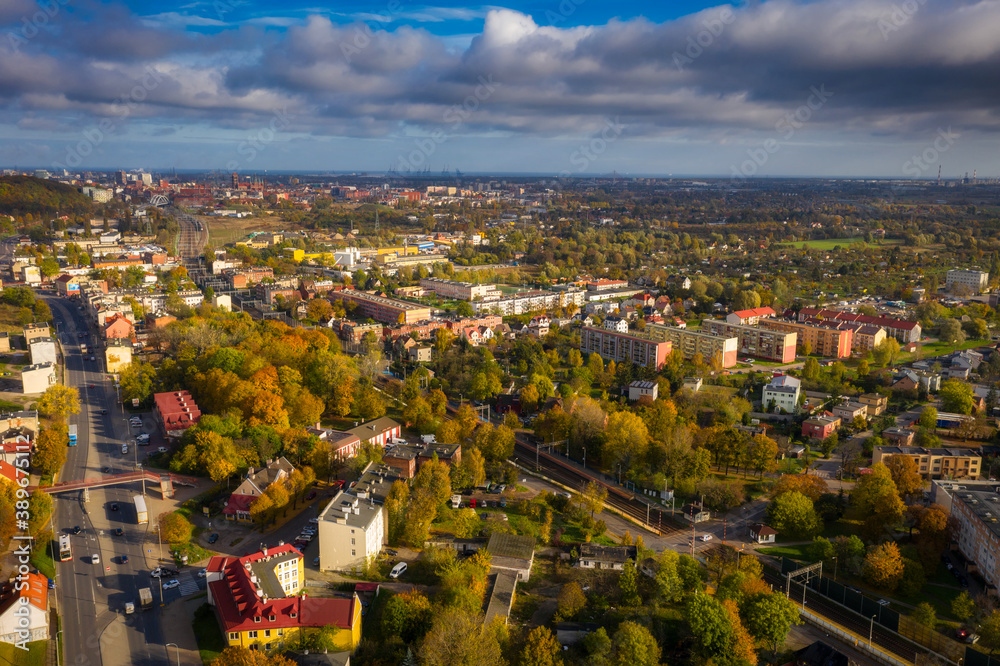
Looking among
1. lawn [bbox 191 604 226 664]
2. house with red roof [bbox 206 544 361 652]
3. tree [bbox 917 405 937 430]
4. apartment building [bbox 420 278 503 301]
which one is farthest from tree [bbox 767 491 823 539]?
apartment building [bbox 420 278 503 301]

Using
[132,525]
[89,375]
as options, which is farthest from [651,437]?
[89,375]

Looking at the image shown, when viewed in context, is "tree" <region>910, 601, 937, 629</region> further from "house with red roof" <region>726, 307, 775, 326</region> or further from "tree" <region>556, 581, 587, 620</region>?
"house with red roof" <region>726, 307, 775, 326</region>

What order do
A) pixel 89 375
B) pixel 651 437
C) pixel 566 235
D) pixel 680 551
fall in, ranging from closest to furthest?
pixel 680 551 < pixel 651 437 < pixel 89 375 < pixel 566 235

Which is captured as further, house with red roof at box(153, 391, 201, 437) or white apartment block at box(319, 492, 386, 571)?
house with red roof at box(153, 391, 201, 437)

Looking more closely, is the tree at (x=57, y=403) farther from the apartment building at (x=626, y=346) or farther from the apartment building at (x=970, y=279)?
the apartment building at (x=970, y=279)

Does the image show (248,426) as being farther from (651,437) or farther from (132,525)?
(651,437)

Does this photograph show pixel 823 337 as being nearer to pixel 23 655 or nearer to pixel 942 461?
pixel 942 461

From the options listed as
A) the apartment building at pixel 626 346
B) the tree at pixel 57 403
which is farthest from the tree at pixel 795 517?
the tree at pixel 57 403
